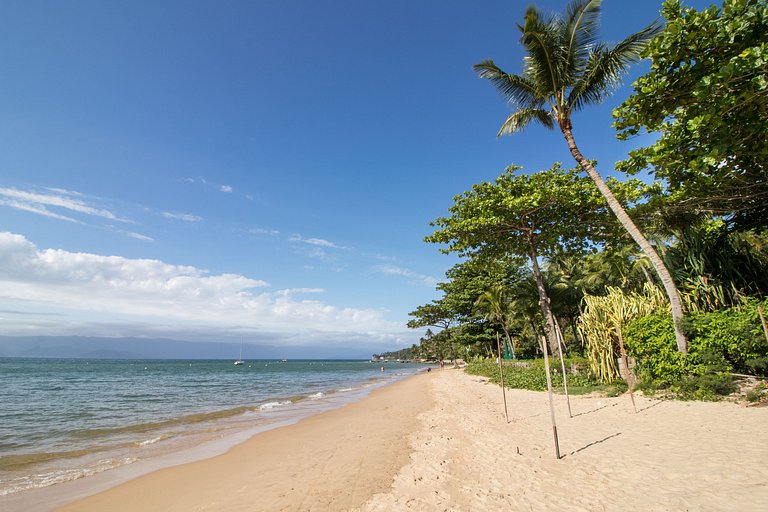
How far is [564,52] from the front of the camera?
42.8 ft

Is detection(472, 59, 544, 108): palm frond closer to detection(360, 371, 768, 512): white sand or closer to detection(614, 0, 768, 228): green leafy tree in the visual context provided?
detection(614, 0, 768, 228): green leafy tree

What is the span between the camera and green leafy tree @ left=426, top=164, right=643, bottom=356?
15906mm

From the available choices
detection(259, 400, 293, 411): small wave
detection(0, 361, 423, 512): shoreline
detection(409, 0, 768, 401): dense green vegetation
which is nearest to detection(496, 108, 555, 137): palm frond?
detection(409, 0, 768, 401): dense green vegetation

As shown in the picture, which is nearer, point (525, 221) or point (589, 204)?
point (589, 204)

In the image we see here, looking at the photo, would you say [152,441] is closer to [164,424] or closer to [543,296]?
[164,424]

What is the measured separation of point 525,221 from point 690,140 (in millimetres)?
9752

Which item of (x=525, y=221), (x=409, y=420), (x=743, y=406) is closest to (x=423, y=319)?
(x=525, y=221)

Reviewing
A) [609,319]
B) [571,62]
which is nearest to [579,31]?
[571,62]

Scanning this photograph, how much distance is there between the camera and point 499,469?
6297 mm

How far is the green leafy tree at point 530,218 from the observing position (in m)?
15.9

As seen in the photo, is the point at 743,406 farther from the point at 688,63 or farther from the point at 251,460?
the point at 251,460

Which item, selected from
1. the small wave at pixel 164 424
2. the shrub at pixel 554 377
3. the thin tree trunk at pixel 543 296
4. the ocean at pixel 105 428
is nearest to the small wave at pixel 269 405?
the ocean at pixel 105 428

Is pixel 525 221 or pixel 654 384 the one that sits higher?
pixel 525 221

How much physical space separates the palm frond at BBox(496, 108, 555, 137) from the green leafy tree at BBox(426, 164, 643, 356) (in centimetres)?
291
